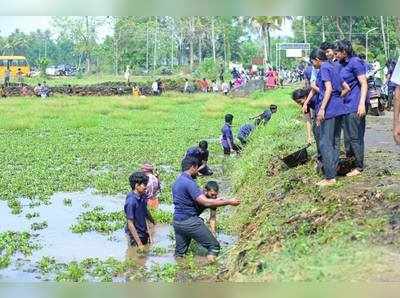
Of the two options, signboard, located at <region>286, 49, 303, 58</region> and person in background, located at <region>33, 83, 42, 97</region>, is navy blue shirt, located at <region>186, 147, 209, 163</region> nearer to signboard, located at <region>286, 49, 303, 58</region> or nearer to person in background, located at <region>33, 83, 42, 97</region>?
signboard, located at <region>286, 49, 303, 58</region>

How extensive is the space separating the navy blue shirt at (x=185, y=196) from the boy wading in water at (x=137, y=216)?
658 millimetres

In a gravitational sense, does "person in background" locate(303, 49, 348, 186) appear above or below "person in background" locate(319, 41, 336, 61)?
below

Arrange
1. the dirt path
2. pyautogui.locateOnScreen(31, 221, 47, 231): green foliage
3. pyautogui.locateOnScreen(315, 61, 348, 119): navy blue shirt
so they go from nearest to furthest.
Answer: pyautogui.locateOnScreen(315, 61, 348, 119): navy blue shirt → pyautogui.locateOnScreen(31, 221, 47, 231): green foliage → the dirt path

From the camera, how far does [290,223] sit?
254 inches

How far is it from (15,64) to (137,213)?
15262 millimetres

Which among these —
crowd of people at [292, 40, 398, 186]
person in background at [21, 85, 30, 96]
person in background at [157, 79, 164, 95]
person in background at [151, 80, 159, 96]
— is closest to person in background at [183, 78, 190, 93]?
person in background at [157, 79, 164, 95]

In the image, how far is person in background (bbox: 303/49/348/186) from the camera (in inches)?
286

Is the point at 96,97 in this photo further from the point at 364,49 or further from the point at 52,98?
the point at 364,49

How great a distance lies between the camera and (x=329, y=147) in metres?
7.29

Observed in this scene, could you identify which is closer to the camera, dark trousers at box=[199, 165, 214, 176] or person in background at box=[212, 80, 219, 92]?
dark trousers at box=[199, 165, 214, 176]

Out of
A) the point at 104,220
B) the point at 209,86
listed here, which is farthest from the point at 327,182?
the point at 209,86

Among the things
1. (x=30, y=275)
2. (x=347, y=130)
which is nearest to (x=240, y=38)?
(x=347, y=130)

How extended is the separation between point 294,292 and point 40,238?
393 cm

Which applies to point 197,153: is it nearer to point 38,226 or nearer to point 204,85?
point 38,226
